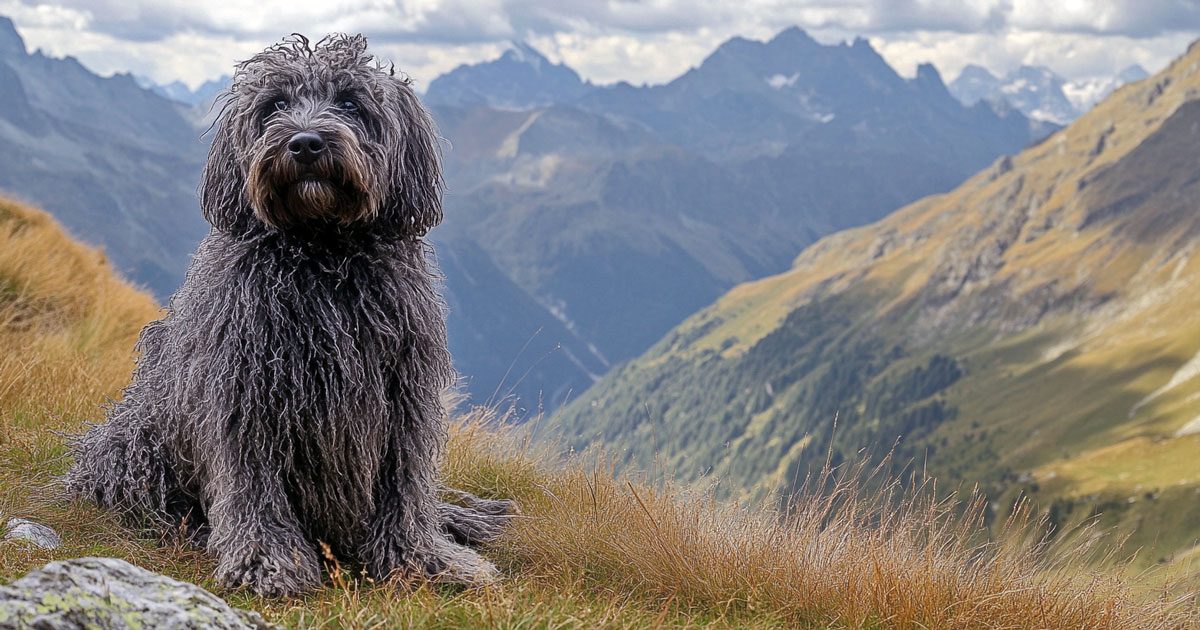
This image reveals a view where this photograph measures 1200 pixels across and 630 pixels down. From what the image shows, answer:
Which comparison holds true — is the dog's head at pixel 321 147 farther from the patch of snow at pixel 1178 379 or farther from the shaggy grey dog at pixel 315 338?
the patch of snow at pixel 1178 379

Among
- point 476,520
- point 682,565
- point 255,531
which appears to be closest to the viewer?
point 255,531

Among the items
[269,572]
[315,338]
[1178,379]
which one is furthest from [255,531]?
[1178,379]

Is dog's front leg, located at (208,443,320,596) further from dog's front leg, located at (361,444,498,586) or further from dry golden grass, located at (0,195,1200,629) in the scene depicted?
dog's front leg, located at (361,444,498,586)

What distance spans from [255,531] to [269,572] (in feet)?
0.86

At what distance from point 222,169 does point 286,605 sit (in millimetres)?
2461

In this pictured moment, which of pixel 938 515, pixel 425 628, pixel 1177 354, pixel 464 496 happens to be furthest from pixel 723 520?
pixel 1177 354

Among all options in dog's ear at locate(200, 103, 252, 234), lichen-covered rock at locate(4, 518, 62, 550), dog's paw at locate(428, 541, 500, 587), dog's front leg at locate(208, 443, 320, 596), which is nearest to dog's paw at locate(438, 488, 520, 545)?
dog's paw at locate(428, 541, 500, 587)

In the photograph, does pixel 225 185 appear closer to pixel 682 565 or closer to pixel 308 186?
pixel 308 186

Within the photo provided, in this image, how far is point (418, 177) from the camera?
5785 millimetres

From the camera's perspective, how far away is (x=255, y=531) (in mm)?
5633

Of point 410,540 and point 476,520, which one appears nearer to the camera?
point 410,540

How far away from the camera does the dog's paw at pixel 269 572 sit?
5453mm

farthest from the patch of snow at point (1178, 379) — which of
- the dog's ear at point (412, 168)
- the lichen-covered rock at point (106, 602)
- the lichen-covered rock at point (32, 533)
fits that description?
the lichen-covered rock at point (106, 602)

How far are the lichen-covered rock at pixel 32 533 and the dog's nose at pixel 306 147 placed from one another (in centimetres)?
270
